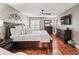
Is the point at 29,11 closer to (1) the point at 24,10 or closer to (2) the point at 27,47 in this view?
(1) the point at 24,10

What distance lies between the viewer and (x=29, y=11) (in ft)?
7.98

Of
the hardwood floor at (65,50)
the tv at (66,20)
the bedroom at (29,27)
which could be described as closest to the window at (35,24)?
the bedroom at (29,27)

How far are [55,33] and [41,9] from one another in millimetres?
746

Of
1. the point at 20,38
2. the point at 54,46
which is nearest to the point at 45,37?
the point at 54,46

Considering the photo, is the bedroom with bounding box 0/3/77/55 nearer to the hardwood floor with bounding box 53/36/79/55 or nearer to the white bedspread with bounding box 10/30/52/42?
the white bedspread with bounding box 10/30/52/42

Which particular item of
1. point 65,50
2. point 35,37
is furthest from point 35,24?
point 65,50

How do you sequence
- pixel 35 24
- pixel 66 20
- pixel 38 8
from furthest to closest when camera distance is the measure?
pixel 66 20 < pixel 38 8 < pixel 35 24

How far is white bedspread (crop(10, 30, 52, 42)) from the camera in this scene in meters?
2.50

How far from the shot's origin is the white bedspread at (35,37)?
250cm

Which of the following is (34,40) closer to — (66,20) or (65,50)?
(65,50)

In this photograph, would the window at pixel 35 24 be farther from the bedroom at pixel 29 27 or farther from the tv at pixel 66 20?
the tv at pixel 66 20

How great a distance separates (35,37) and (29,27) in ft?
1.05

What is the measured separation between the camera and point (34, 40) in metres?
2.64

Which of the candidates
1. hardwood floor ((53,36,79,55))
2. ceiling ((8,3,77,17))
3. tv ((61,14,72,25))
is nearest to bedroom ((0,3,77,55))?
ceiling ((8,3,77,17))
